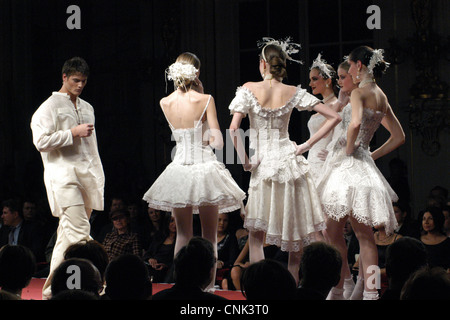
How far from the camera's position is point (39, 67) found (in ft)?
32.7

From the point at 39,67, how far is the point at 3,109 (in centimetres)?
89

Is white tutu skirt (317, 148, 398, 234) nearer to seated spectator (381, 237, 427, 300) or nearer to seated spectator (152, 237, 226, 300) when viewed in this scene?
seated spectator (381, 237, 427, 300)

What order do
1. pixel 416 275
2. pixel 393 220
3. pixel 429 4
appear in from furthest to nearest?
pixel 429 4 < pixel 393 220 < pixel 416 275

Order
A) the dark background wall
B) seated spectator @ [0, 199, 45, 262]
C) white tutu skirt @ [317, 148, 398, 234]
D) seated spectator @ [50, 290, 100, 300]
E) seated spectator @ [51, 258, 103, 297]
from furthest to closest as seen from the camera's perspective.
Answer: the dark background wall < seated spectator @ [0, 199, 45, 262] < white tutu skirt @ [317, 148, 398, 234] < seated spectator @ [51, 258, 103, 297] < seated spectator @ [50, 290, 100, 300]

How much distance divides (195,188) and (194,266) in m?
1.31

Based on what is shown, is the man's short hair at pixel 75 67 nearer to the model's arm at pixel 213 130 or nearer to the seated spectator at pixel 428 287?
the model's arm at pixel 213 130

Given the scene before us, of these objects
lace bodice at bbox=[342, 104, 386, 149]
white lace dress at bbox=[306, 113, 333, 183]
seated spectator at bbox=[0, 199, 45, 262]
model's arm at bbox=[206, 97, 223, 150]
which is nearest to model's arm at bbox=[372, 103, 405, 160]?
lace bodice at bbox=[342, 104, 386, 149]

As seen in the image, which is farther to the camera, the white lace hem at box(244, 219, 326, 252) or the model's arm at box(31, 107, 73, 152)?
the model's arm at box(31, 107, 73, 152)

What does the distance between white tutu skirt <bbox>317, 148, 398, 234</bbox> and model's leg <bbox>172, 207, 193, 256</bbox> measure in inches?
32.8

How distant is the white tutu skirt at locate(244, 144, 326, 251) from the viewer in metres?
4.40

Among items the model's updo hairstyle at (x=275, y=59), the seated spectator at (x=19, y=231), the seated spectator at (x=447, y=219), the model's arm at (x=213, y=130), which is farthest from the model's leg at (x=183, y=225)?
the seated spectator at (x=19, y=231)
